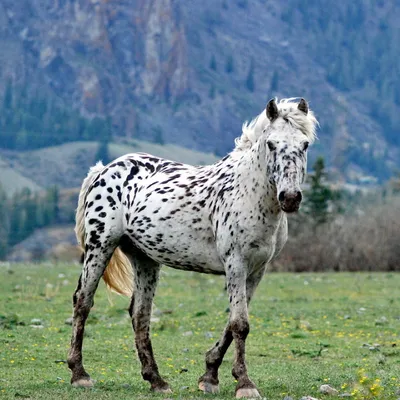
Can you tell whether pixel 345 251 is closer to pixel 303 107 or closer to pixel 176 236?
pixel 176 236

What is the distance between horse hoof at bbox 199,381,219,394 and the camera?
1156 cm

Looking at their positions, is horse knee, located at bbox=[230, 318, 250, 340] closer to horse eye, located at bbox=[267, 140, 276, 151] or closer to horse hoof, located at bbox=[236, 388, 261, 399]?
horse hoof, located at bbox=[236, 388, 261, 399]

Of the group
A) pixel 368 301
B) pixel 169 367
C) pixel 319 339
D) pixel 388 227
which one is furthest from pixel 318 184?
pixel 169 367

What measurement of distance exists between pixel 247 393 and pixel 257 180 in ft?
7.39

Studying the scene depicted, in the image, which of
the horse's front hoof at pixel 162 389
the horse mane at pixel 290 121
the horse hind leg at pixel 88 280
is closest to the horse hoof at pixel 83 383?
the horse hind leg at pixel 88 280

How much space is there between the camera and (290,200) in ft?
34.6

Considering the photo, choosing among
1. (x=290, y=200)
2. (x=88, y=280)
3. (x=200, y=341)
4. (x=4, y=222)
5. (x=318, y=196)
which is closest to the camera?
(x=290, y=200)

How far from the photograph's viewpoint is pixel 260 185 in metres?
11.4

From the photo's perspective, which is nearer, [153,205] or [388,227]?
[153,205]

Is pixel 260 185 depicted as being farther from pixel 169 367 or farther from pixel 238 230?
pixel 169 367

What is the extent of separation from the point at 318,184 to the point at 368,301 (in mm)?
39651

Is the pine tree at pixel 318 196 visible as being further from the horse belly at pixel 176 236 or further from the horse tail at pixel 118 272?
the horse belly at pixel 176 236

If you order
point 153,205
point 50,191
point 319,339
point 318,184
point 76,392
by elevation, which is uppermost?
point 153,205

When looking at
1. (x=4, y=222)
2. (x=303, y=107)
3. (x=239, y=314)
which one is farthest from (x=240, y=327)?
(x=4, y=222)
